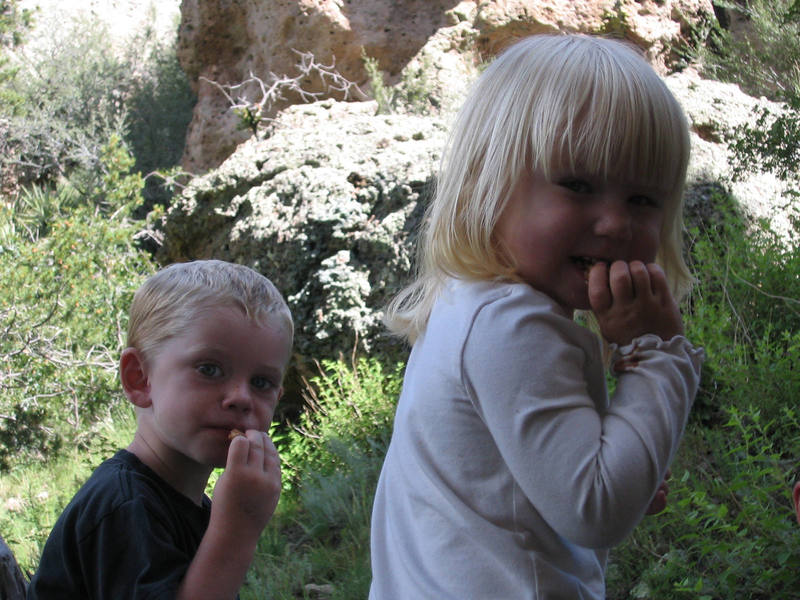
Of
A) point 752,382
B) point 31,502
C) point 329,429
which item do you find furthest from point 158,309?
point 31,502

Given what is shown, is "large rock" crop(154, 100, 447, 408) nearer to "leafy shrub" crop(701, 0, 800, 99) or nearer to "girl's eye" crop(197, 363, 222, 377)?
"leafy shrub" crop(701, 0, 800, 99)

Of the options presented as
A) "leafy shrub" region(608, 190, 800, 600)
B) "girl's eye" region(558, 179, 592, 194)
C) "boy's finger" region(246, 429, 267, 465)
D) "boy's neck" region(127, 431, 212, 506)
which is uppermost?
"girl's eye" region(558, 179, 592, 194)

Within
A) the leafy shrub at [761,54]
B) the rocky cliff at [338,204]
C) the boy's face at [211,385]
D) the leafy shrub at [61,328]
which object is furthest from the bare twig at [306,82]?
the boy's face at [211,385]

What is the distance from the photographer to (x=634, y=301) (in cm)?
A: 114

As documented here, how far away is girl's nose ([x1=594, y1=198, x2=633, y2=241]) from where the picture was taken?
3.78 ft

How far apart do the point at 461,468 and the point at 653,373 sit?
0.30 metres

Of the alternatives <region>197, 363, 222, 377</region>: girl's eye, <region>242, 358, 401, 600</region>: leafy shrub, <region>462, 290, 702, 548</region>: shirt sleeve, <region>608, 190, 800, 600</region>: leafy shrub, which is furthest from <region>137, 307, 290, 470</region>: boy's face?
<region>242, 358, 401, 600</region>: leafy shrub

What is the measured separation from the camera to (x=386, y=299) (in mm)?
4477

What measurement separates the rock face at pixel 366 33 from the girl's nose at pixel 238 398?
→ 5.66 metres

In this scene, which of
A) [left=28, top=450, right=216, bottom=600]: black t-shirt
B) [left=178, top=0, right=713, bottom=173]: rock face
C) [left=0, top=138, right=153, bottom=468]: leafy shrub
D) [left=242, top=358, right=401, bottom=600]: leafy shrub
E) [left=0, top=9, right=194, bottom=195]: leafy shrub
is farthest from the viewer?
[left=0, top=9, right=194, bottom=195]: leafy shrub

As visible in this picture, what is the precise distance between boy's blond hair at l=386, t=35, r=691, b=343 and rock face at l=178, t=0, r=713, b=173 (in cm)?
544

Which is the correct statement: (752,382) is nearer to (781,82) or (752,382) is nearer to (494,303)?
(494,303)

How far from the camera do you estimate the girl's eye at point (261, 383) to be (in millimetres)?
1305

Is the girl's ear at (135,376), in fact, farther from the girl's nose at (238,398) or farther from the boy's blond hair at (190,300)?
the girl's nose at (238,398)
